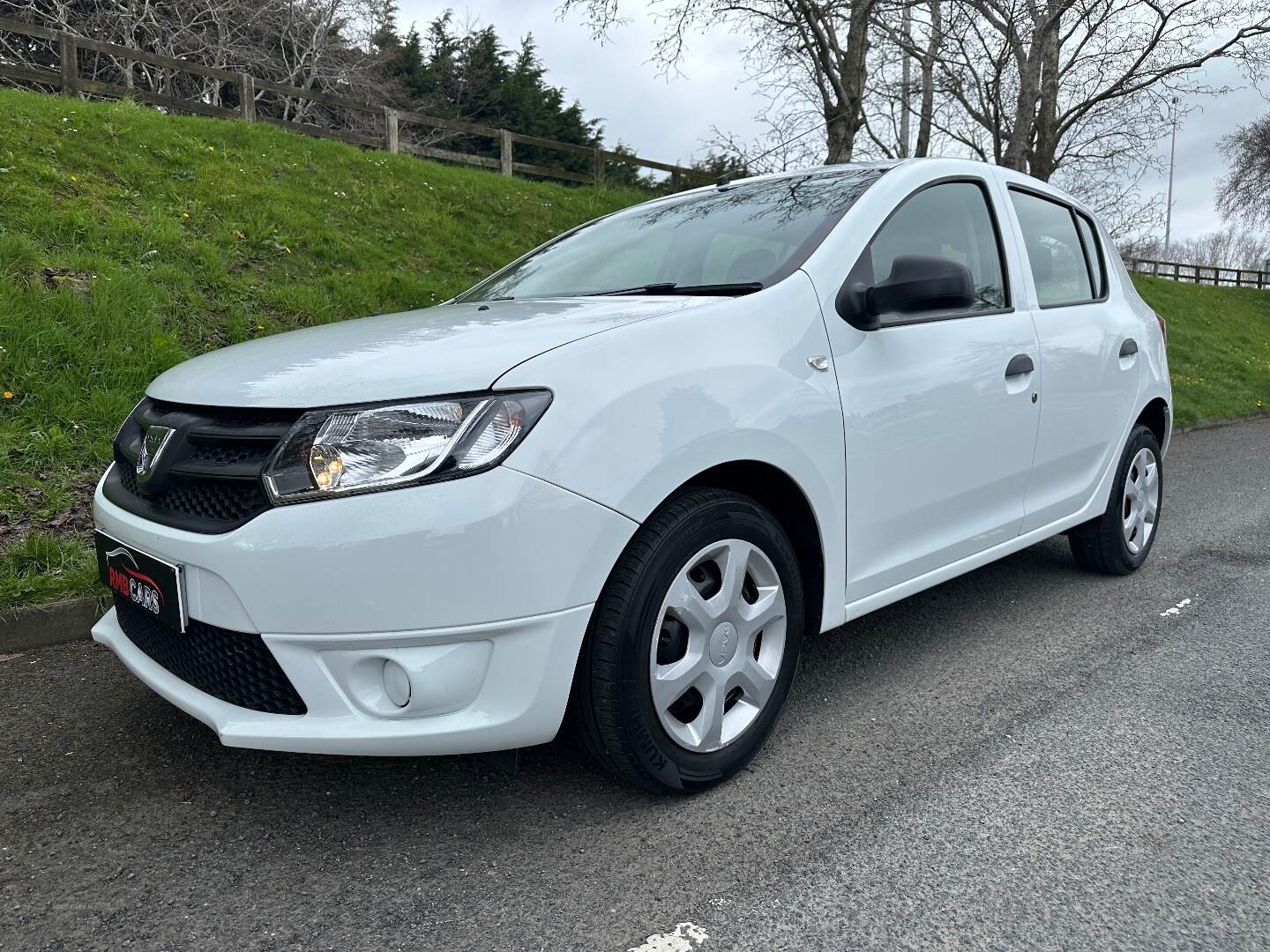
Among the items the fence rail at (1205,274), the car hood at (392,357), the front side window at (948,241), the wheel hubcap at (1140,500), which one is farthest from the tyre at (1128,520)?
the fence rail at (1205,274)

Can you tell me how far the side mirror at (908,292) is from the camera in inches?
103

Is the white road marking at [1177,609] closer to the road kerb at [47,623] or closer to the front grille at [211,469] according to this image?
the front grille at [211,469]

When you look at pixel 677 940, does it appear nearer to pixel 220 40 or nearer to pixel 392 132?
pixel 392 132

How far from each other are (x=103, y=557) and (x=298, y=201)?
23.7 feet

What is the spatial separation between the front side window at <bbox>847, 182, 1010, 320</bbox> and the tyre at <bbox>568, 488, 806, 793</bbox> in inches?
36.6

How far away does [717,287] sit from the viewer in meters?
2.66

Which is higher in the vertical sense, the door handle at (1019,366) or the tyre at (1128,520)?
the door handle at (1019,366)

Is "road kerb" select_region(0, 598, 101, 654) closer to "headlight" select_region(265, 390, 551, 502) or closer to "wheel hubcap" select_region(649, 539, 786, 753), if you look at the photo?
"headlight" select_region(265, 390, 551, 502)

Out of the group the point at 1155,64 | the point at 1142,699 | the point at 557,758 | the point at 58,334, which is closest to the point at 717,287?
the point at 557,758

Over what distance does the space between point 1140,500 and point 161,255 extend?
6.41 metres

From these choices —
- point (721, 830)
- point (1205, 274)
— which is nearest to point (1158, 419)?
point (721, 830)

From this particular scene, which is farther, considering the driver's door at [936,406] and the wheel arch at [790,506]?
the driver's door at [936,406]

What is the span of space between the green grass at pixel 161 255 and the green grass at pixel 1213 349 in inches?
5.5

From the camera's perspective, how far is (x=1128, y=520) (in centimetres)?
430
